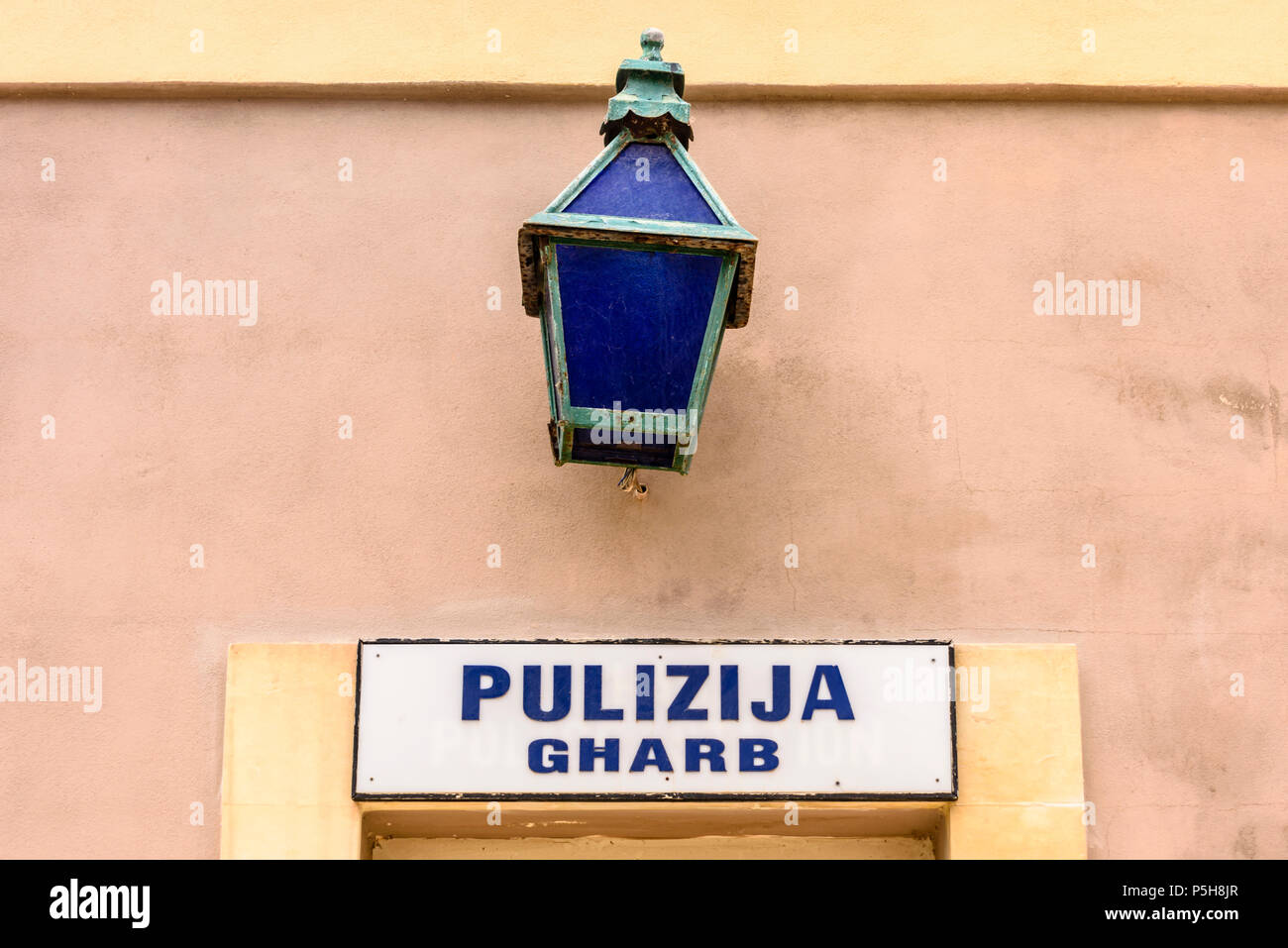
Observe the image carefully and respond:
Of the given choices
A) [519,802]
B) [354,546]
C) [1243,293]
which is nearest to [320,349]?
[354,546]

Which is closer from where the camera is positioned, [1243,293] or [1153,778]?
[1153,778]

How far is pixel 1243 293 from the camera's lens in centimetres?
446

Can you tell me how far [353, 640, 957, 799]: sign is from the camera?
13.1 feet

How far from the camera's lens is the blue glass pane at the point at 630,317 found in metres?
3.68

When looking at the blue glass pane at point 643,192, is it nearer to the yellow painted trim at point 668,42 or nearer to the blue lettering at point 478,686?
the yellow painted trim at point 668,42

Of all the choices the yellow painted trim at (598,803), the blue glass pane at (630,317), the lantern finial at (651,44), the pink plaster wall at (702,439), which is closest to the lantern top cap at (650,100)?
the lantern finial at (651,44)

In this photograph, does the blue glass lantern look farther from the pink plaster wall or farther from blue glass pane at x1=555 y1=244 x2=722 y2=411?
the pink plaster wall

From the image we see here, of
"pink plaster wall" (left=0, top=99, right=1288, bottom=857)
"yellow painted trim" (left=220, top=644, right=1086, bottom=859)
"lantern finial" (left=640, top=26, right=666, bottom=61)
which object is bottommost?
"yellow painted trim" (left=220, top=644, right=1086, bottom=859)

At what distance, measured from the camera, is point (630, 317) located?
3689mm

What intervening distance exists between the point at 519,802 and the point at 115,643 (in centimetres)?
→ 110

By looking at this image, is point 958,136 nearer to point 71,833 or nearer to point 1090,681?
point 1090,681

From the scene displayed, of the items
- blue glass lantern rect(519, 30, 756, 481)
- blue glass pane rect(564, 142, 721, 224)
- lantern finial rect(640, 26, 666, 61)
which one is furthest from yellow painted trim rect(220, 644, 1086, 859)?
lantern finial rect(640, 26, 666, 61)

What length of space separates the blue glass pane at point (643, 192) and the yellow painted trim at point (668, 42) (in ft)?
2.87
